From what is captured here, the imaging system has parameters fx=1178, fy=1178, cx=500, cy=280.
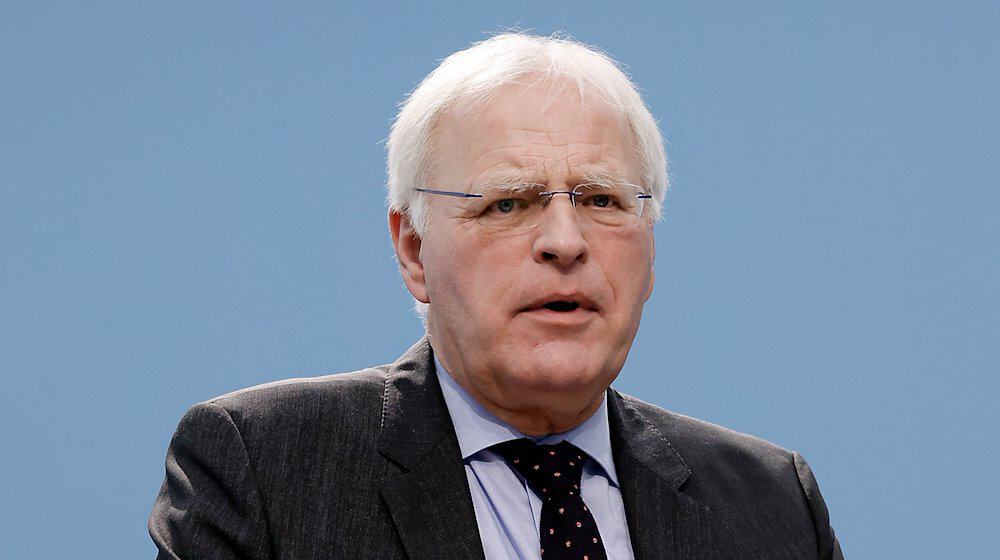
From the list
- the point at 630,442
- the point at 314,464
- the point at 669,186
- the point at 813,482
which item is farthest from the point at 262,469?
the point at 813,482

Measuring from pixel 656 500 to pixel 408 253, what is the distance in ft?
2.05

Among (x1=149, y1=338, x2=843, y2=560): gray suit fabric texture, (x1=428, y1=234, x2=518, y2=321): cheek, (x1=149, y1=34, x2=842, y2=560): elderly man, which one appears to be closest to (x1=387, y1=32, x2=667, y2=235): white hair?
(x1=149, y1=34, x2=842, y2=560): elderly man

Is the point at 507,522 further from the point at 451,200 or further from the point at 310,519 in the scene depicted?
the point at 451,200

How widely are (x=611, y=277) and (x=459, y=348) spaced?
0.28 meters

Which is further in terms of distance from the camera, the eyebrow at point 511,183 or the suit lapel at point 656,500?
the suit lapel at point 656,500

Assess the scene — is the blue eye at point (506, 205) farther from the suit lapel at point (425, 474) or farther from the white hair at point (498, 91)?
the suit lapel at point (425, 474)

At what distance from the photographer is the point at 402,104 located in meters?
2.20

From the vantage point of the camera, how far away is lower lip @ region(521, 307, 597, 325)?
1893 millimetres

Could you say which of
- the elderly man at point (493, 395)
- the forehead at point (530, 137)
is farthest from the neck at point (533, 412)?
the forehead at point (530, 137)

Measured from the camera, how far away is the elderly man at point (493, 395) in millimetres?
1857

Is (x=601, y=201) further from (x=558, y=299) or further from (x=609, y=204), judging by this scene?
(x=558, y=299)

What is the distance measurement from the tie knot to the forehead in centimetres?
46

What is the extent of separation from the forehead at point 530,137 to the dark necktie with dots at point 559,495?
1.54 feet

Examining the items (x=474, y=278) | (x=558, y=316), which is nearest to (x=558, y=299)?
(x=558, y=316)
